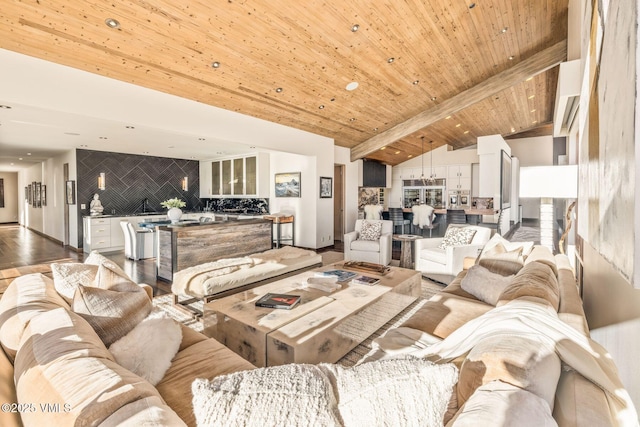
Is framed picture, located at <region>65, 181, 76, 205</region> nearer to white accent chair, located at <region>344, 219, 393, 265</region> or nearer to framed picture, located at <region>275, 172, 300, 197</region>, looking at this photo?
framed picture, located at <region>275, 172, 300, 197</region>

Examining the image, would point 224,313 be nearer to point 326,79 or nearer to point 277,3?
point 277,3

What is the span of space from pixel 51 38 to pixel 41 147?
4.93 m

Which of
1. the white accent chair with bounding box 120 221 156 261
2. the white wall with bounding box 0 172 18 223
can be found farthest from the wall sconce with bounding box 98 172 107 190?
the white wall with bounding box 0 172 18 223

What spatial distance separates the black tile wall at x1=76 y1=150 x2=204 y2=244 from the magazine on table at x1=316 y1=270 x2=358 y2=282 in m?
6.41

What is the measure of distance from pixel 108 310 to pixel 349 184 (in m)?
7.11

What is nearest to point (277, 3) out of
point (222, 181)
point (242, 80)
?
point (242, 80)

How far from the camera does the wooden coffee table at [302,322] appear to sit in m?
1.95

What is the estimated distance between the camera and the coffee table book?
238cm

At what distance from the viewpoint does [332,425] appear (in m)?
0.69

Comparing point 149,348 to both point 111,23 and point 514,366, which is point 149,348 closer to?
point 514,366

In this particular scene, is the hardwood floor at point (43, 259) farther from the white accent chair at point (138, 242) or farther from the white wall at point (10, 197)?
the white wall at point (10, 197)

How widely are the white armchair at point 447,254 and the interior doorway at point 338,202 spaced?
3852 mm

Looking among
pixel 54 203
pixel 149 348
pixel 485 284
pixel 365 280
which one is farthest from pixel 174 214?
pixel 54 203

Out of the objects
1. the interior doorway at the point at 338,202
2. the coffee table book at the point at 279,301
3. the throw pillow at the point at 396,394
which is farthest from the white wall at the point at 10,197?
the throw pillow at the point at 396,394
